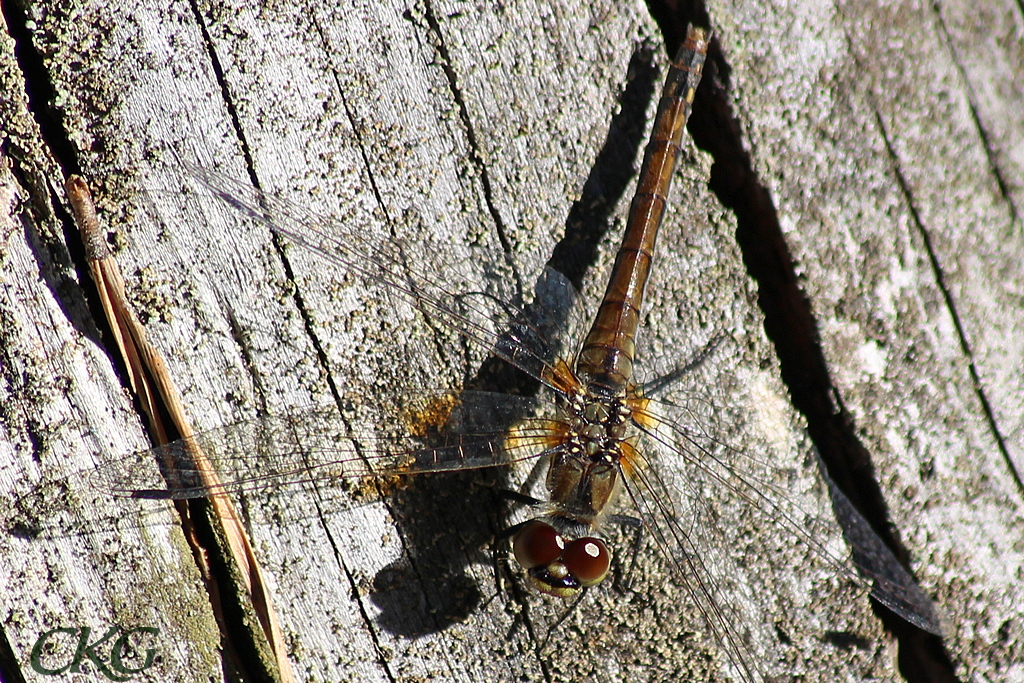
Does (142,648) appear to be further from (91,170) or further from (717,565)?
(717,565)

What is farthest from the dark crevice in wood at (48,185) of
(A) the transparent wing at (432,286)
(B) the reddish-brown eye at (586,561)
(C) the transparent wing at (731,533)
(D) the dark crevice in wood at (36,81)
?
(C) the transparent wing at (731,533)

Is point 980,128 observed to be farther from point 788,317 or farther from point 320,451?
point 320,451

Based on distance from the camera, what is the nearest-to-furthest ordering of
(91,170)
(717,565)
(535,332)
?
(91,170) → (717,565) → (535,332)

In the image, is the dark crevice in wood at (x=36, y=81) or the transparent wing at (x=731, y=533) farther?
the transparent wing at (x=731, y=533)

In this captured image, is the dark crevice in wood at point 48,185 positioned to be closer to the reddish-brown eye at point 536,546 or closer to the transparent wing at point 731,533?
the reddish-brown eye at point 536,546

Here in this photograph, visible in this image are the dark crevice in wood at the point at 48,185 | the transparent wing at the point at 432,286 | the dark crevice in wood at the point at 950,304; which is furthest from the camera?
the dark crevice in wood at the point at 950,304

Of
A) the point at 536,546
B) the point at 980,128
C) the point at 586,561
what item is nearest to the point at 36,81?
the point at 536,546

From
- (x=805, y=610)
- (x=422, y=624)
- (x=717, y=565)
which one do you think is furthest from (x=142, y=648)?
→ (x=805, y=610)
